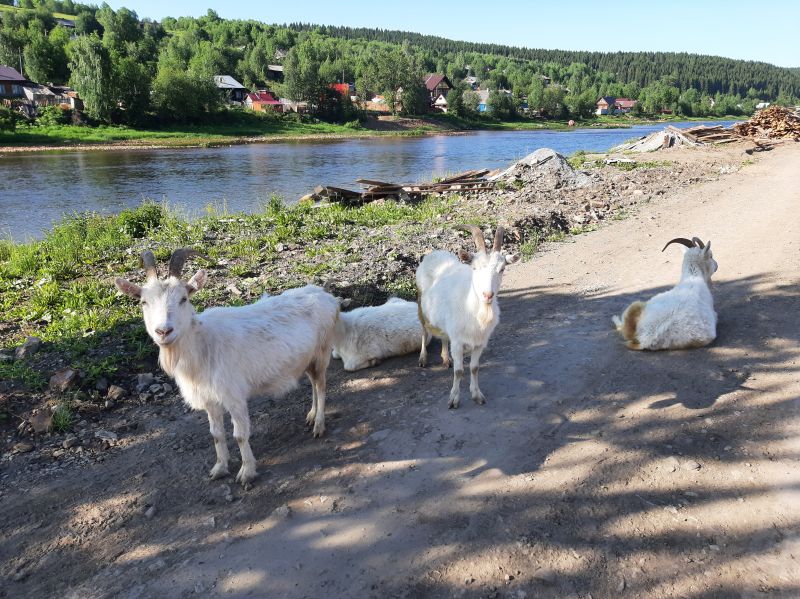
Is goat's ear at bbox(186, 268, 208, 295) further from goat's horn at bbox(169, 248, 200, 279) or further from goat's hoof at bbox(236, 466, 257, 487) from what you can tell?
goat's hoof at bbox(236, 466, 257, 487)

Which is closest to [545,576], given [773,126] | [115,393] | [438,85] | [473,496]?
[473,496]

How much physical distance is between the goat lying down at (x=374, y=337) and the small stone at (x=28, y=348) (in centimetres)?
350

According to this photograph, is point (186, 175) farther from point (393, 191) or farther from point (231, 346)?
point (231, 346)

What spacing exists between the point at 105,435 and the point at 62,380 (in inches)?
39.8

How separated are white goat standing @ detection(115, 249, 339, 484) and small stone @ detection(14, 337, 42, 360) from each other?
2913 millimetres

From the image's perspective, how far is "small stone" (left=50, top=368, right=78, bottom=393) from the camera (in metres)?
5.38

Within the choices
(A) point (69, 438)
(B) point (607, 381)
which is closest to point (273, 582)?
(A) point (69, 438)

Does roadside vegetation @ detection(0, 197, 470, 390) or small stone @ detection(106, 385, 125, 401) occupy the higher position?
roadside vegetation @ detection(0, 197, 470, 390)

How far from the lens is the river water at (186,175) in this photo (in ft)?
68.4

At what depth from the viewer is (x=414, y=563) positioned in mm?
3363

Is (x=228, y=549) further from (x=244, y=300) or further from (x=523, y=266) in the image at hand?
(x=523, y=266)

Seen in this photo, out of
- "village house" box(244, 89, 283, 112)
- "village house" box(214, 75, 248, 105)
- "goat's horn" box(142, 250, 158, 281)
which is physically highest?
"village house" box(214, 75, 248, 105)

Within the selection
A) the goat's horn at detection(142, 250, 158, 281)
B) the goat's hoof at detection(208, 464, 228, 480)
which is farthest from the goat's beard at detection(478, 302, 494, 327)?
the goat's horn at detection(142, 250, 158, 281)

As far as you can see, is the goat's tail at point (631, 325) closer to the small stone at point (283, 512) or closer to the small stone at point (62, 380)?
the small stone at point (283, 512)
